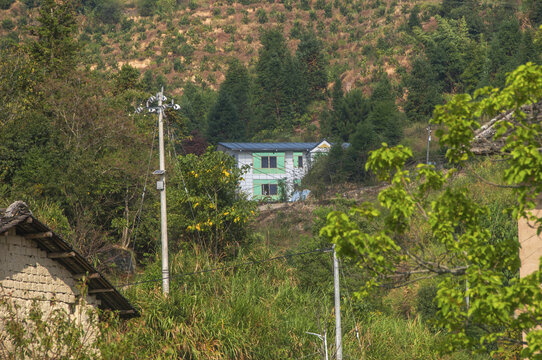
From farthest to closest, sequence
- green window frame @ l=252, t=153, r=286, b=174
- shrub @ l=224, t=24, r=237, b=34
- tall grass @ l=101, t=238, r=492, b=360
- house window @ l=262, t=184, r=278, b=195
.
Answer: shrub @ l=224, t=24, r=237, b=34 < green window frame @ l=252, t=153, r=286, b=174 < house window @ l=262, t=184, r=278, b=195 < tall grass @ l=101, t=238, r=492, b=360

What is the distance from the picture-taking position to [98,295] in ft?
62.8

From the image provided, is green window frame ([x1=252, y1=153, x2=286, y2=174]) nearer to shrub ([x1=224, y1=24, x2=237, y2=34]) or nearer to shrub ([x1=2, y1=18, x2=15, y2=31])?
shrub ([x1=224, y1=24, x2=237, y2=34])

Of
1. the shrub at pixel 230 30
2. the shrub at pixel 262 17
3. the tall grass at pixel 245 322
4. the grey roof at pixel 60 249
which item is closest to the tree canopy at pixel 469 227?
the grey roof at pixel 60 249

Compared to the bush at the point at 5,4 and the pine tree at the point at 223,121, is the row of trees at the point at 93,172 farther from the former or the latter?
the bush at the point at 5,4

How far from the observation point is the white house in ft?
238

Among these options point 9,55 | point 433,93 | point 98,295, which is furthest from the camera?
point 433,93

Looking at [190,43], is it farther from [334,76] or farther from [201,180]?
[201,180]

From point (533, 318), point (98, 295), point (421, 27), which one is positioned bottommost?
point (98, 295)

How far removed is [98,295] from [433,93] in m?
62.4

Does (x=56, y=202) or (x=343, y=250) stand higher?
(x=343, y=250)

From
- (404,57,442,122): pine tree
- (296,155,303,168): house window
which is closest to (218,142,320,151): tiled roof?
(296,155,303,168): house window

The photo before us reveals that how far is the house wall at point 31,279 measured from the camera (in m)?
16.4

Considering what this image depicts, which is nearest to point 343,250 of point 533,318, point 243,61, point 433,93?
point 533,318

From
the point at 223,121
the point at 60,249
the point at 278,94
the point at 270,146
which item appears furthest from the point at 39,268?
the point at 278,94
